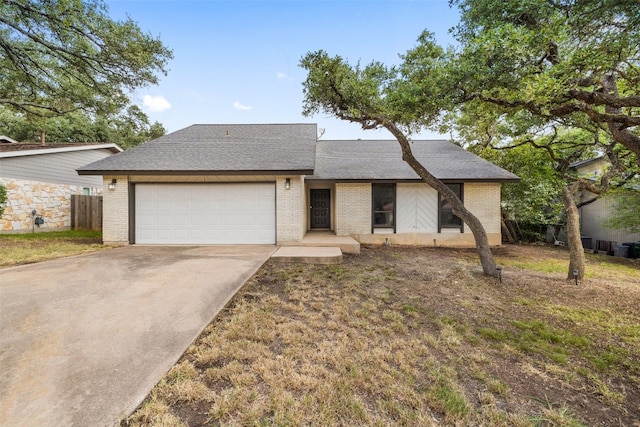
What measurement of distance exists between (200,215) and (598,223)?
56.8 feet

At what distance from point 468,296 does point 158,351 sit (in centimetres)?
492

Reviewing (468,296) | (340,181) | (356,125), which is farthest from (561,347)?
(340,181)

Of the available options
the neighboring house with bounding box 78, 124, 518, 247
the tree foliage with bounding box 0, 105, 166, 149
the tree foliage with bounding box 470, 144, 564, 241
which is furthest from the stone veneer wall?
the tree foliage with bounding box 470, 144, 564, 241

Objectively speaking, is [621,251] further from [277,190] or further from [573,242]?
[277,190]

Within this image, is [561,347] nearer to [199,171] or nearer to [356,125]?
[356,125]

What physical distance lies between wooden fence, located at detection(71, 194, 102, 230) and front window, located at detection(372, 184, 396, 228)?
12.9 m

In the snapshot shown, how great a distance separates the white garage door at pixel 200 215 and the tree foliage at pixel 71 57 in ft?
14.9

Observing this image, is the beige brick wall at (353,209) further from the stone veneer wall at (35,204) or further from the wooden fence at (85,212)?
the stone veneer wall at (35,204)

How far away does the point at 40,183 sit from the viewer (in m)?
11.3

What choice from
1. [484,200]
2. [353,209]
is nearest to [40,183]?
[353,209]

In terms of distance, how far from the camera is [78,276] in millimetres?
4992

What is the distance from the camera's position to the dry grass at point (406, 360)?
2031mm

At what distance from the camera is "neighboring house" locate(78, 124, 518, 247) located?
8461 millimetres

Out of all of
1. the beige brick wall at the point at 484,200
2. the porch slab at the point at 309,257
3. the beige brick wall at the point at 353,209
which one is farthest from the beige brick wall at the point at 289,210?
the beige brick wall at the point at 484,200
